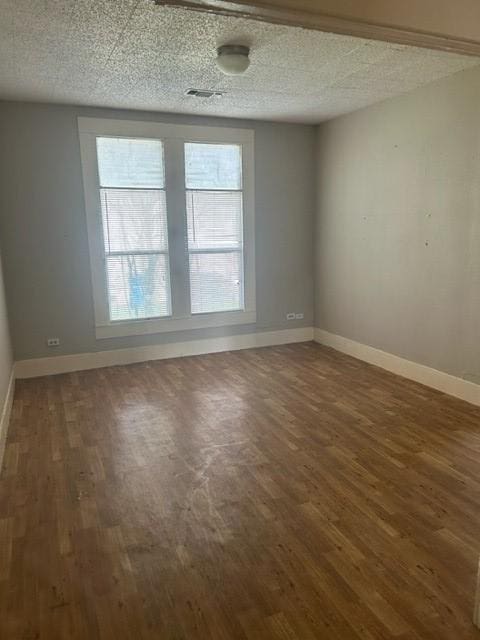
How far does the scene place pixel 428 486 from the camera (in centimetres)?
248

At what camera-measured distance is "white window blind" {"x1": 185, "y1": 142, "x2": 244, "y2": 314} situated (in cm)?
503

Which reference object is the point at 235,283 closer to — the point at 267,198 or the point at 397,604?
the point at 267,198

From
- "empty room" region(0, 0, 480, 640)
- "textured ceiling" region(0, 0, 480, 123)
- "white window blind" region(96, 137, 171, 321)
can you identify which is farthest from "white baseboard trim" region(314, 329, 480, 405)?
"textured ceiling" region(0, 0, 480, 123)

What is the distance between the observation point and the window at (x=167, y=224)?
4.67 meters

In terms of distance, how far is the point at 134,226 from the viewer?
4836 mm

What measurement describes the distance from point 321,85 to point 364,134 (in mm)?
1049

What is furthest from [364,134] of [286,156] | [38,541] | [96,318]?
[38,541]

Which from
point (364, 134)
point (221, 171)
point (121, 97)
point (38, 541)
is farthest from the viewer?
point (221, 171)

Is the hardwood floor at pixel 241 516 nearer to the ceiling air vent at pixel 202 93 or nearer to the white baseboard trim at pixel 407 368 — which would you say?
the white baseboard trim at pixel 407 368

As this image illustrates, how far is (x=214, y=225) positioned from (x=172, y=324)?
1243 millimetres

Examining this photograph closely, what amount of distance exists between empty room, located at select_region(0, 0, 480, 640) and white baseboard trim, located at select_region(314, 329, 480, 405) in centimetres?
2

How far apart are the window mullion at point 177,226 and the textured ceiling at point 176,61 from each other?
1.54ft

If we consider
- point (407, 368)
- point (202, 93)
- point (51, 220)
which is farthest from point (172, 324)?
point (407, 368)

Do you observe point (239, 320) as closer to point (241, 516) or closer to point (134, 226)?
point (134, 226)
